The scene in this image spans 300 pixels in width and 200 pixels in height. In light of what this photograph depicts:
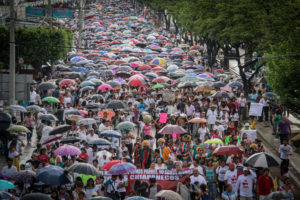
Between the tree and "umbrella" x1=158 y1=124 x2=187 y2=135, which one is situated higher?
the tree

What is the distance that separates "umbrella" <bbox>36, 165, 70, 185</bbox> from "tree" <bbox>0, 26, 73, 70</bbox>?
71.9 feet

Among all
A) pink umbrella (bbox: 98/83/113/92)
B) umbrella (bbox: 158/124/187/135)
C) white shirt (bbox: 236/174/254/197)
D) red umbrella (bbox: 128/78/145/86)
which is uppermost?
red umbrella (bbox: 128/78/145/86)

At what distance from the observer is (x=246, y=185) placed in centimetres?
1329

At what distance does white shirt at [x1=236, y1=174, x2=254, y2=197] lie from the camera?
43.6ft

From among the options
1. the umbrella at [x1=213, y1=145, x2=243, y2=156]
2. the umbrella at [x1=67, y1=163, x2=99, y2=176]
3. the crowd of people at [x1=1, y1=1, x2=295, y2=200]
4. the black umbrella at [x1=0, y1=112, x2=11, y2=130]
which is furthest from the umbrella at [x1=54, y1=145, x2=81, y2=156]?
the black umbrella at [x1=0, y1=112, x2=11, y2=130]

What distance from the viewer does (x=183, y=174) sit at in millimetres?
14109

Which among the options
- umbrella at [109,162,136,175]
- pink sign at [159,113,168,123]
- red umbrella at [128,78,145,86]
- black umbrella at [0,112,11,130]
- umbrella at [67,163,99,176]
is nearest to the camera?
umbrella at [67,163,99,176]

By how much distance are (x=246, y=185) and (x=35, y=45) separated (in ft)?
84.7

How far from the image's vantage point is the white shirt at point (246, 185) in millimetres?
13295

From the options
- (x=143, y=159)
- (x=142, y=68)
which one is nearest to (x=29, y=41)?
(x=142, y=68)

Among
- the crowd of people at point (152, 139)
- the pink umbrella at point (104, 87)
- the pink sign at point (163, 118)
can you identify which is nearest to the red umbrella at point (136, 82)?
the crowd of people at point (152, 139)

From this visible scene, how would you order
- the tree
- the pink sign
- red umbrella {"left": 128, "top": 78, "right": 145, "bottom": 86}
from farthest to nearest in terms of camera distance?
the tree
red umbrella {"left": 128, "top": 78, "right": 145, "bottom": 86}
the pink sign

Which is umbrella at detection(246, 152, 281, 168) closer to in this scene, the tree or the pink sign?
the pink sign

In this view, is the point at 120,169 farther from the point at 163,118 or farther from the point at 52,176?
the point at 163,118
